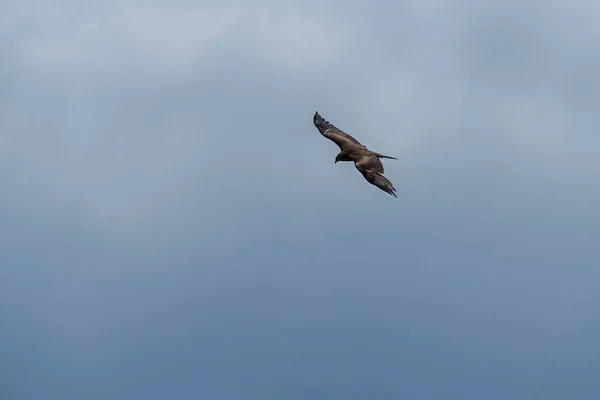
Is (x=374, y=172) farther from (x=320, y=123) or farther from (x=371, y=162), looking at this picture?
(x=320, y=123)

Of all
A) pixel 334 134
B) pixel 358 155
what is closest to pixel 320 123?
pixel 334 134

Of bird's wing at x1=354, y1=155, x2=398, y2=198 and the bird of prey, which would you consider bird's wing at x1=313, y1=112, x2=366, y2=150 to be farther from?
bird's wing at x1=354, y1=155, x2=398, y2=198

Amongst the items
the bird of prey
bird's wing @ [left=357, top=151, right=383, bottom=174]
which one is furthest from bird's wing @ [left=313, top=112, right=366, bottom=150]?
bird's wing @ [left=357, top=151, right=383, bottom=174]

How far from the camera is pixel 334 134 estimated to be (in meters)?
57.5

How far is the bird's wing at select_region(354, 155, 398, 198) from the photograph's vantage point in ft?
153

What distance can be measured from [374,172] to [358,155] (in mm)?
3154

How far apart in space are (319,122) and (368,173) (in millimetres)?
12376

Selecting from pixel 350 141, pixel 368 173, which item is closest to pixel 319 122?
pixel 350 141

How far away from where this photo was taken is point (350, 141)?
55.2 metres

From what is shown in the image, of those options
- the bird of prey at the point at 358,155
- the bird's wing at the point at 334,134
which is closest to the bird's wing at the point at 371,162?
the bird of prey at the point at 358,155

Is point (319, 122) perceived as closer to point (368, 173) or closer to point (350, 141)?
point (350, 141)

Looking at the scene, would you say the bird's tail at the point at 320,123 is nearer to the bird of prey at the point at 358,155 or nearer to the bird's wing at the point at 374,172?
the bird of prey at the point at 358,155

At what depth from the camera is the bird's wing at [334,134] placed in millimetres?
54700

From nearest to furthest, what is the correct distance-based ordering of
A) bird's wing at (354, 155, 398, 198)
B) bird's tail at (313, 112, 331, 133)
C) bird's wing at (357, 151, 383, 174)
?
bird's wing at (354, 155, 398, 198) → bird's wing at (357, 151, 383, 174) → bird's tail at (313, 112, 331, 133)
